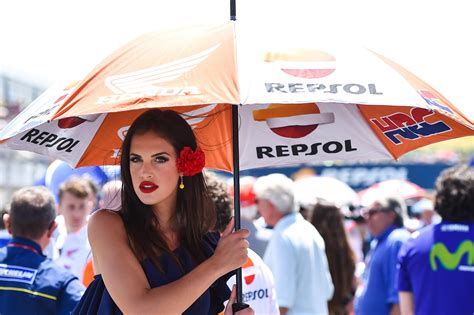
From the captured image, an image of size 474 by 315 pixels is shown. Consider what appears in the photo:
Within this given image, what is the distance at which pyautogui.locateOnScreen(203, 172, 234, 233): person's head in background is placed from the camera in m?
4.39

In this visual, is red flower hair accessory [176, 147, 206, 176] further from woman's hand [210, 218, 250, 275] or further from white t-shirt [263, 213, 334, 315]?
white t-shirt [263, 213, 334, 315]

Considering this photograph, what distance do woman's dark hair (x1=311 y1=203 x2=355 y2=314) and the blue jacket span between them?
3685 millimetres

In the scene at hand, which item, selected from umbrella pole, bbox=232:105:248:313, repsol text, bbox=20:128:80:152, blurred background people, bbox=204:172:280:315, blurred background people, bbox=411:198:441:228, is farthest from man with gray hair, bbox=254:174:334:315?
blurred background people, bbox=411:198:441:228

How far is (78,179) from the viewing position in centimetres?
723

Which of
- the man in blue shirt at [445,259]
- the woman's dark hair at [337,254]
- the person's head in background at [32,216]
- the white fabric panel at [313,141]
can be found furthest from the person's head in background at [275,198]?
the white fabric panel at [313,141]

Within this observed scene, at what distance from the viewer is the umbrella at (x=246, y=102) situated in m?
2.77

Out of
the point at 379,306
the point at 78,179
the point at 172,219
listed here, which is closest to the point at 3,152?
the point at 78,179

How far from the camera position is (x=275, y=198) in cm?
670

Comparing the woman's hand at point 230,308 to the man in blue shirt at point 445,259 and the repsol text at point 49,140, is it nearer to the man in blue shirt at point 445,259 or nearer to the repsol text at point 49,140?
the repsol text at point 49,140

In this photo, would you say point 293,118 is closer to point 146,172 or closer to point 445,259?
point 146,172

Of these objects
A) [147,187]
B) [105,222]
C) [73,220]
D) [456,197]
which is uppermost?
[73,220]

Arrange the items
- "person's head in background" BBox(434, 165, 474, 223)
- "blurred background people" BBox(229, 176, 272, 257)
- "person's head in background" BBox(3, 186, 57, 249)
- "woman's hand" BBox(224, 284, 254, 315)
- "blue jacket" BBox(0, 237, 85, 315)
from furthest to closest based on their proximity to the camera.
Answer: "blurred background people" BBox(229, 176, 272, 257)
"person's head in background" BBox(434, 165, 474, 223)
"person's head in background" BBox(3, 186, 57, 249)
"blue jacket" BBox(0, 237, 85, 315)
"woman's hand" BBox(224, 284, 254, 315)

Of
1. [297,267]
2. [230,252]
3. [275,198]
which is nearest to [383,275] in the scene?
[297,267]

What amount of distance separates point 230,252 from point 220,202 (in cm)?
143
